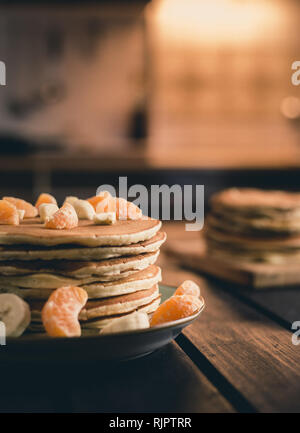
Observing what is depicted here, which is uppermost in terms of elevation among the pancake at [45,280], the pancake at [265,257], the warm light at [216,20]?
the warm light at [216,20]

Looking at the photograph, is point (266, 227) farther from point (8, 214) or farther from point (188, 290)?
point (8, 214)

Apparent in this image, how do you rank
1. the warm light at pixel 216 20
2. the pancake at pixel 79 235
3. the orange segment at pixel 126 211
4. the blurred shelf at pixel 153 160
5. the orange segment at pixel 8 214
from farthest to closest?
the warm light at pixel 216 20
the blurred shelf at pixel 153 160
the orange segment at pixel 126 211
the orange segment at pixel 8 214
the pancake at pixel 79 235

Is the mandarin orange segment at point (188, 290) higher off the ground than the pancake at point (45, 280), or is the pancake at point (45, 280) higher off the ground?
the pancake at point (45, 280)

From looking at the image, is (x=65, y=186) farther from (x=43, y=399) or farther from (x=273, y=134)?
(x=43, y=399)

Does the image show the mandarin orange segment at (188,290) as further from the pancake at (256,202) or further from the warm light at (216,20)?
the warm light at (216,20)

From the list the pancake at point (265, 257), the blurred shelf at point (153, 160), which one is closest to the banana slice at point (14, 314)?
the pancake at point (265, 257)

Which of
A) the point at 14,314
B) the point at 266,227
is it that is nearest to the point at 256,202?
the point at 266,227

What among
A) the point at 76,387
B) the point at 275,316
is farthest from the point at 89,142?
the point at 76,387
